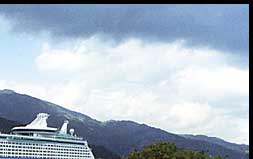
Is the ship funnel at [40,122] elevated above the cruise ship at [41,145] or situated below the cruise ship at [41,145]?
above

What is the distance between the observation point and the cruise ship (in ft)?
94.8

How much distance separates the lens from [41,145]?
2961 centimetres

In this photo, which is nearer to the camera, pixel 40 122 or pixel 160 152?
pixel 160 152

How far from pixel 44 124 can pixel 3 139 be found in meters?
3.61

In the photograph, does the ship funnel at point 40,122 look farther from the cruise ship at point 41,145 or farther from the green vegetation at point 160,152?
the green vegetation at point 160,152

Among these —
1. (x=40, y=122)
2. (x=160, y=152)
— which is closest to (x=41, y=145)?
(x=40, y=122)

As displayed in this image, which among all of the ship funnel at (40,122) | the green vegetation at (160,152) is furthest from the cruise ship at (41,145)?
the green vegetation at (160,152)

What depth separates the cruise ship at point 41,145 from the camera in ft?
94.8

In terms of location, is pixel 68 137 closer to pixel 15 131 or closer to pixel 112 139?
pixel 15 131

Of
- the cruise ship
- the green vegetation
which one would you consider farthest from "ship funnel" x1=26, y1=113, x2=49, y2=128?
the green vegetation

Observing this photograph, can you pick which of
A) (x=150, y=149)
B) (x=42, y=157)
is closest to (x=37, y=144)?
(x=42, y=157)

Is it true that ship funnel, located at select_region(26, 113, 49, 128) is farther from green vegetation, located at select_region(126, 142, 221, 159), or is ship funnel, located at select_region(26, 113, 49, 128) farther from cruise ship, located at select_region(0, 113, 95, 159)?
green vegetation, located at select_region(126, 142, 221, 159)

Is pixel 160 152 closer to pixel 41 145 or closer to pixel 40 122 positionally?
pixel 41 145

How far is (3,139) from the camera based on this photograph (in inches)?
1152
